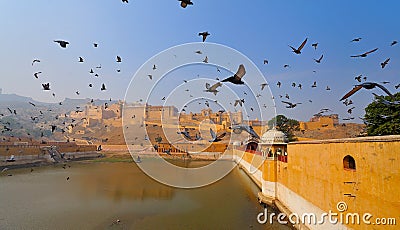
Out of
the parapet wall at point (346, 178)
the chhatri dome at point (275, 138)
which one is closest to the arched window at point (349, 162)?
the parapet wall at point (346, 178)

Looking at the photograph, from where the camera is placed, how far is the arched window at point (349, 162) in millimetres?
5707

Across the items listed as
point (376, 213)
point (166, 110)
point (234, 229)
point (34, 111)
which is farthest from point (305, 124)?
point (34, 111)

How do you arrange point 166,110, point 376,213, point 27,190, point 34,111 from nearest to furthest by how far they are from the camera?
point 376,213 < point 27,190 < point 166,110 < point 34,111

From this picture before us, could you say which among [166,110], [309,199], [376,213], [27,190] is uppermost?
[166,110]

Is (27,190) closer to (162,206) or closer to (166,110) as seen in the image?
(162,206)

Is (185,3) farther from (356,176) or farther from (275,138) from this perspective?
(275,138)

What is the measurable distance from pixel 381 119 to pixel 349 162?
50.2 feet

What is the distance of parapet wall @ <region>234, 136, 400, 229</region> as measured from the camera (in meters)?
4.40

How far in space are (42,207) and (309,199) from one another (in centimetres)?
1247

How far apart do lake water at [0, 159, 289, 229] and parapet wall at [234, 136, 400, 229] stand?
2181 millimetres

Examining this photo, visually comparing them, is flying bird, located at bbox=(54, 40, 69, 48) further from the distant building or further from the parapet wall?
the distant building

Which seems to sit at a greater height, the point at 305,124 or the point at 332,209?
the point at 305,124

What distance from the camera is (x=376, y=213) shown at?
4.65m

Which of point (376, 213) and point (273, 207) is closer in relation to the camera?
point (376, 213)
